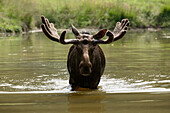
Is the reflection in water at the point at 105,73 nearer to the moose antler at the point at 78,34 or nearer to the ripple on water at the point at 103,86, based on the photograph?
Answer: the ripple on water at the point at 103,86

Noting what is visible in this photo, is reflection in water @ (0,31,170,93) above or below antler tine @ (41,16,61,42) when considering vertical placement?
below

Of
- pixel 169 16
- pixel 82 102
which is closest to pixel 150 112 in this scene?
pixel 82 102

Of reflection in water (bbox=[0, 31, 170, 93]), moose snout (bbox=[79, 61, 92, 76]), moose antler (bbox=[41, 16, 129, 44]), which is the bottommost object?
reflection in water (bbox=[0, 31, 170, 93])

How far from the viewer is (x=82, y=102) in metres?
7.10

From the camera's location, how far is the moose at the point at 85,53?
25.1ft

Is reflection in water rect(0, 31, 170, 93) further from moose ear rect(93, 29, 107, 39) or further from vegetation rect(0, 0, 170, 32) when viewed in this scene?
vegetation rect(0, 0, 170, 32)

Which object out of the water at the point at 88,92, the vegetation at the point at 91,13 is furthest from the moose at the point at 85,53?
the vegetation at the point at 91,13

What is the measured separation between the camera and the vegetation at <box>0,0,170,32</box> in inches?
1526

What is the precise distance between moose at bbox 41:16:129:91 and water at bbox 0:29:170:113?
10.7 inches

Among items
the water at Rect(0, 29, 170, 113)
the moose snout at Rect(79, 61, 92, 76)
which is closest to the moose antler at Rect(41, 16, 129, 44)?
the moose snout at Rect(79, 61, 92, 76)

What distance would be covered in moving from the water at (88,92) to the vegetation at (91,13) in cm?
2458

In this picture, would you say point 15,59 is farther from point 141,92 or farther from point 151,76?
point 141,92

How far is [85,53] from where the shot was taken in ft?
24.5

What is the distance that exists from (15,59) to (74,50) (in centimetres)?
635
